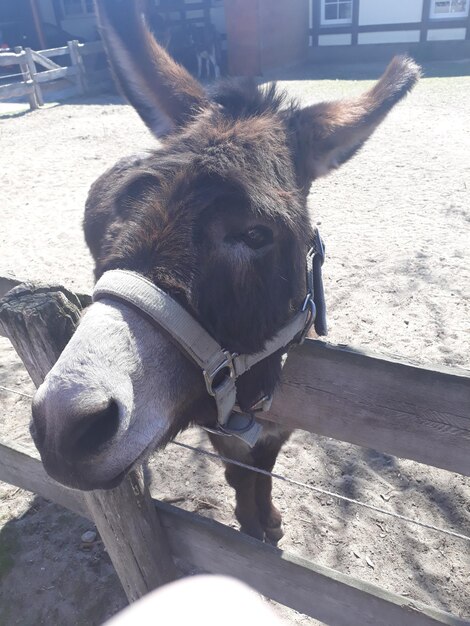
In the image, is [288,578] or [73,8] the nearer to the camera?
[288,578]

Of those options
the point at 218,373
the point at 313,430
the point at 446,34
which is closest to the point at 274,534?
the point at 313,430

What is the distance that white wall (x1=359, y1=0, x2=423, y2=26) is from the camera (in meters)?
18.1

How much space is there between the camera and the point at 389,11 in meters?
18.5

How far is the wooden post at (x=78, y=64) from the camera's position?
52.2 ft

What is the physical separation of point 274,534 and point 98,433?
6.43 feet

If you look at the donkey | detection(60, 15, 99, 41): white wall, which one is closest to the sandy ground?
the donkey

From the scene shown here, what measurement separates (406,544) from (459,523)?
355 millimetres

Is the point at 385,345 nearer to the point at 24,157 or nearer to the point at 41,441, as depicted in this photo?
the point at 41,441

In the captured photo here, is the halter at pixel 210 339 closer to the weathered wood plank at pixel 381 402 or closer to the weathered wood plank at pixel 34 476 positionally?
the weathered wood plank at pixel 381 402

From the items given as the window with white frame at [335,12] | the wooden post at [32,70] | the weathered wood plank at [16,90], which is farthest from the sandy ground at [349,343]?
the window with white frame at [335,12]

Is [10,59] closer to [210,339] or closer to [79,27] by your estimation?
[79,27]

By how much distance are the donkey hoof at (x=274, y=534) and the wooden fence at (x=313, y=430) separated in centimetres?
92


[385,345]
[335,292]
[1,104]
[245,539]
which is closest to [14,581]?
[245,539]

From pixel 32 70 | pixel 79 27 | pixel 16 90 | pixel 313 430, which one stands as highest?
pixel 79 27
